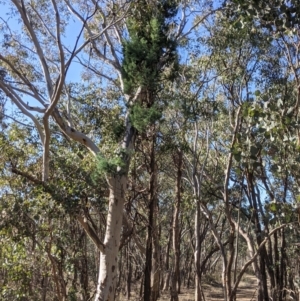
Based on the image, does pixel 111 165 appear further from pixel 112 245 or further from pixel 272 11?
pixel 272 11

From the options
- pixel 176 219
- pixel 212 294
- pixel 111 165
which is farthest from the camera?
pixel 212 294

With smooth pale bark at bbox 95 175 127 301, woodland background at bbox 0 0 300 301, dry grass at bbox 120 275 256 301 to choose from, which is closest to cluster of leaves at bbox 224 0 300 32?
woodland background at bbox 0 0 300 301

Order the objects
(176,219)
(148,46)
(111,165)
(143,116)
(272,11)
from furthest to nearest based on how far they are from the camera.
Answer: (176,219) < (148,46) < (143,116) < (111,165) < (272,11)

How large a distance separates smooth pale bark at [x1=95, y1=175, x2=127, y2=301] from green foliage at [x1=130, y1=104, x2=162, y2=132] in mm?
1142

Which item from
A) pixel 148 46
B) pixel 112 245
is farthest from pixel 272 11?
pixel 112 245

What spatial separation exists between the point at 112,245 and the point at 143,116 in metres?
2.73

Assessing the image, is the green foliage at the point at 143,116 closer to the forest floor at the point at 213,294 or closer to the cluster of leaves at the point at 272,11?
the cluster of leaves at the point at 272,11

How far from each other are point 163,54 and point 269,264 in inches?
335

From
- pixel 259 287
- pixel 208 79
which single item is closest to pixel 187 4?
pixel 208 79

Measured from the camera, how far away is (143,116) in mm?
9227

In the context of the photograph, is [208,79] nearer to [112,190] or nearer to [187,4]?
[187,4]

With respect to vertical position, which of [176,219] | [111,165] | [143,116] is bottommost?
[176,219]

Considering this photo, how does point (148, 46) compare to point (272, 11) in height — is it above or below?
above

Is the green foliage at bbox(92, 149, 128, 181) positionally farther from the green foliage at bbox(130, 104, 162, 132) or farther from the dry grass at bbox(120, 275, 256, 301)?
the dry grass at bbox(120, 275, 256, 301)
